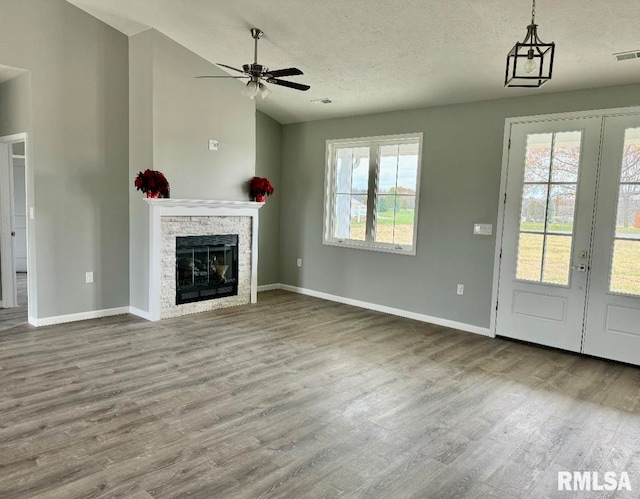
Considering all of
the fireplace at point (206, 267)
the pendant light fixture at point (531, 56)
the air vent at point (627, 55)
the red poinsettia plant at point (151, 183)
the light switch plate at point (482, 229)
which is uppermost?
the air vent at point (627, 55)

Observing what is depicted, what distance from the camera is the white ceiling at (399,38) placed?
339 centimetres

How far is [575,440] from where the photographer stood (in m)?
2.85

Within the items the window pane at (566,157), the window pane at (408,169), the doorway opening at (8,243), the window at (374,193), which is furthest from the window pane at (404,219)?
the doorway opening at (8,243)

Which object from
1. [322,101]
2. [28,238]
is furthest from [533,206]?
[28,238]

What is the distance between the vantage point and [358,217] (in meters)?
6.40

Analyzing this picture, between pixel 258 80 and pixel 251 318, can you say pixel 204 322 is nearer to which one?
pixel 251 318

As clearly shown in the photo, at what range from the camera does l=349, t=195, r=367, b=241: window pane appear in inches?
249

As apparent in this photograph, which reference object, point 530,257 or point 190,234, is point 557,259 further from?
point 190,234

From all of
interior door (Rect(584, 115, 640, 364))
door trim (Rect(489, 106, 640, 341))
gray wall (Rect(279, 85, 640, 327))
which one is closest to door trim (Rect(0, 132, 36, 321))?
gray wall (Rect(279, 85, 640, 327))

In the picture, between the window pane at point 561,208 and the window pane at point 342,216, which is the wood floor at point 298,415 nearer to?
the window pane at point 561,208

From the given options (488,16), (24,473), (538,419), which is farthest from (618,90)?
(24,473)

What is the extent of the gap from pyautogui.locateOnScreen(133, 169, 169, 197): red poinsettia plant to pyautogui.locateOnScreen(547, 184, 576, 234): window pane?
415 cm

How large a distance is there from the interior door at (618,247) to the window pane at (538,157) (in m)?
0.50

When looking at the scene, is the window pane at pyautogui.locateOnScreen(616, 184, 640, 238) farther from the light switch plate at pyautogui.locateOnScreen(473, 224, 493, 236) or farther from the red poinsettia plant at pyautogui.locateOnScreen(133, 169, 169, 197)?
the red poinsettia plant at pyautogui.locateOnScreen(133, 169, 169, 197)
